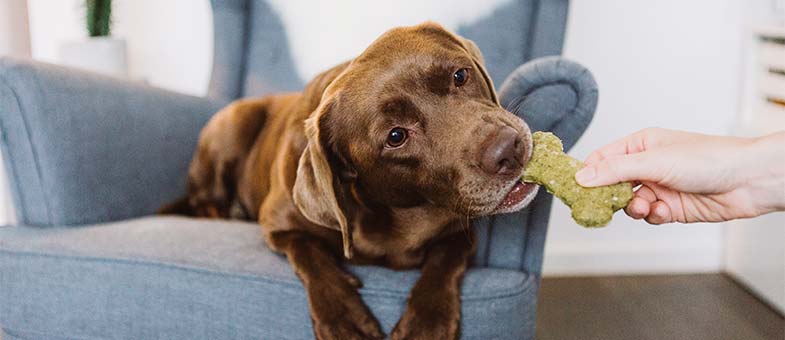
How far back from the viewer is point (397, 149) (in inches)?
52.5

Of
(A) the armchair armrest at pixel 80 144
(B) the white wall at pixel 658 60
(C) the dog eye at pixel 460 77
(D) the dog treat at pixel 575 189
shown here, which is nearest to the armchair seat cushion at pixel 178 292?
(A) the armchair armrest at pixel 80 144

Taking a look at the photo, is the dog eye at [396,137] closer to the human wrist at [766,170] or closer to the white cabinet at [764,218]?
the human wrist at [766,170]

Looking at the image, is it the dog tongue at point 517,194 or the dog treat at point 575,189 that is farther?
the dog tongue at point 517,194

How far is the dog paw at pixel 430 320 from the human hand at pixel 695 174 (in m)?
0.38

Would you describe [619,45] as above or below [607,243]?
above

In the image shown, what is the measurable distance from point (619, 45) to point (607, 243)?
35.2 inches

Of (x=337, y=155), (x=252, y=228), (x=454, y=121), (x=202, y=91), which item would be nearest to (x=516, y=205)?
(x=454, y=121)

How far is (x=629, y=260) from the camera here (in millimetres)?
3025

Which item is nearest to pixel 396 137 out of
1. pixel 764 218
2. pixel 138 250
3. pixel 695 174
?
pixel 695 174

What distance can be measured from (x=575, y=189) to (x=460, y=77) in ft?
1.11

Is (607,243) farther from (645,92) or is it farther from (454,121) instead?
(454,121)

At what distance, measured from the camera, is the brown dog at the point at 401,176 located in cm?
127

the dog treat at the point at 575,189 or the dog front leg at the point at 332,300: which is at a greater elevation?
the dog treat at the point at 575,189

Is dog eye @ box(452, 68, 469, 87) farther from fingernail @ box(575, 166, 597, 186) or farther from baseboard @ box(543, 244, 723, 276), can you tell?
baseboard @ box(543, 244, 723, 276)
